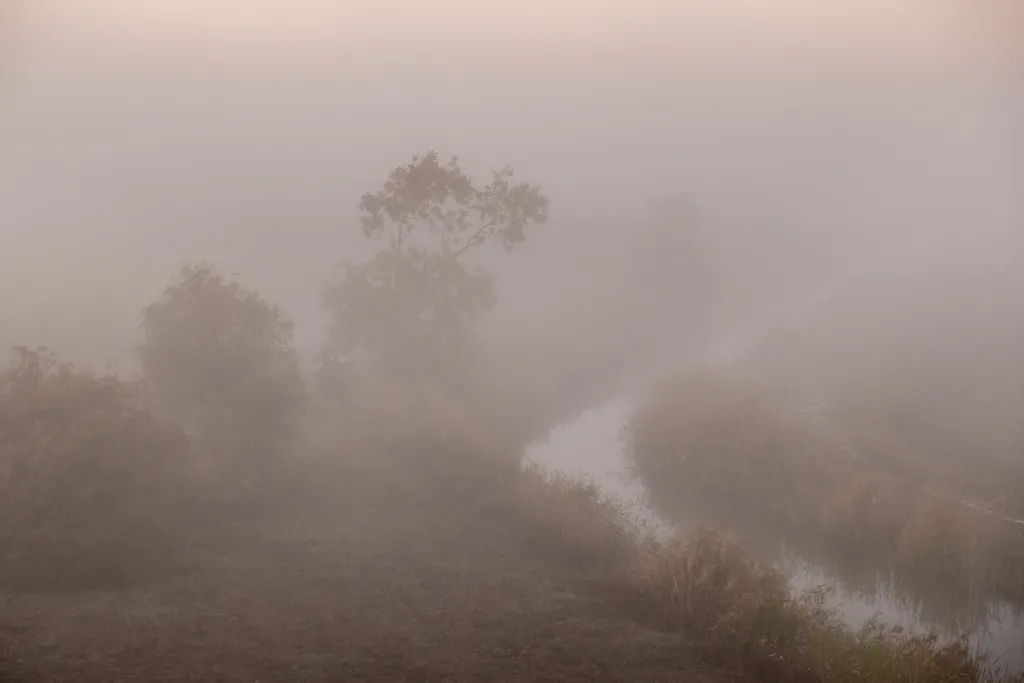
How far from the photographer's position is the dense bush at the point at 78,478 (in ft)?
51.2

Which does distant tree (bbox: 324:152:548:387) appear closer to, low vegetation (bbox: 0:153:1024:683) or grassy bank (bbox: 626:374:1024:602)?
low vegetation (bbox: 0:153:1024:683)

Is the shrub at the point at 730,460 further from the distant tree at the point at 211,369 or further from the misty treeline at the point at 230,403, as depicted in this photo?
the distant tree at the point at 211,369

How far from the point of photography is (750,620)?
Result: 48.7 ft

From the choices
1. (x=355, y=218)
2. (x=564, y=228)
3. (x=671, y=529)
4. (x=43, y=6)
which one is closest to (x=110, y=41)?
(x=43, y=6)

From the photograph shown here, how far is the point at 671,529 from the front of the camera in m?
25.5

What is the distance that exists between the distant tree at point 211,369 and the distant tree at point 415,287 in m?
10.9

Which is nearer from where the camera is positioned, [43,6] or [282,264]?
[282,264]

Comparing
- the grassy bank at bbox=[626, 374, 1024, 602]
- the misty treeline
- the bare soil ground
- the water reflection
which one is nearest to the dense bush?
the misty treeline

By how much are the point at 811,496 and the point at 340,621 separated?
1595cm

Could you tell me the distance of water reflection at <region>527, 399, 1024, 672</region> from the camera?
18578 millimetres

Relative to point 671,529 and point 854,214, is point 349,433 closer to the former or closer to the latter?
point 671,529

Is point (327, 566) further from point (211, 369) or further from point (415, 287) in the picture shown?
point (415, 287)

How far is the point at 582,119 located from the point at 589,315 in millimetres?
136426

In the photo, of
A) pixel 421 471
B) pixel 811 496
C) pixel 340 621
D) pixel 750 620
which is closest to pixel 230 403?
pixel 421 471
